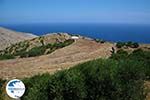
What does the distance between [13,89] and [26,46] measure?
58665mm

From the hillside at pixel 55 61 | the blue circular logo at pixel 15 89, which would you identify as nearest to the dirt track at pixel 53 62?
the hillside at pixel 55 61

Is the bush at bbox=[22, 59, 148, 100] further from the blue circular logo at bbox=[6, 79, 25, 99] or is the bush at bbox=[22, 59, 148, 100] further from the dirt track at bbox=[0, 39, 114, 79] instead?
the dirt track at bbox=[0, 39, 114, 79]

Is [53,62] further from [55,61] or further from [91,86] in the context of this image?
[91,86]

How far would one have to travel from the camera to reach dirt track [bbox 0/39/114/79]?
35541 mm

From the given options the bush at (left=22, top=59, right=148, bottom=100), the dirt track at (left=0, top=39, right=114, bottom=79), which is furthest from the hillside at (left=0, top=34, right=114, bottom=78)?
the bush at (left=22, top=59, right=148, bottom=100)

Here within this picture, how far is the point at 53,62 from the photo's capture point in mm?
40438

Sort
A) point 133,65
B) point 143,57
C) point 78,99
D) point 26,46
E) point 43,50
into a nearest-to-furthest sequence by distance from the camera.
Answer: point 78,99
point 133,65
point 143,57
point 43,50
point 26,46

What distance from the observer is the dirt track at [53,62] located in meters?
35.5

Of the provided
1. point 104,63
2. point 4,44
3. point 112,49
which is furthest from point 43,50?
point 4,44

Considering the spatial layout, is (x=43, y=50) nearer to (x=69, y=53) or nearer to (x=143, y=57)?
(x=69, y=53)

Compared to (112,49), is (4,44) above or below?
below

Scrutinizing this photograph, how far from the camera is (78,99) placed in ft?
61.7

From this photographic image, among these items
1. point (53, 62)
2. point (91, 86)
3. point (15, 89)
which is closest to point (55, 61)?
point (53, 62)

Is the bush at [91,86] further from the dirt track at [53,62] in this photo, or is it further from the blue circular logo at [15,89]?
the dirt track at [53,62]
